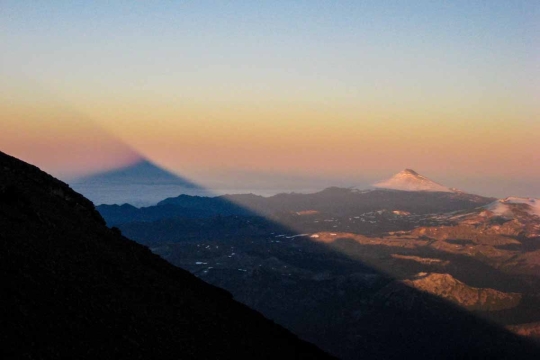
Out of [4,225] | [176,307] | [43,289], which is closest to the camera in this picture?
[43,289]

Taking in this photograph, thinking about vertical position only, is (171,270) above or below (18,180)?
below

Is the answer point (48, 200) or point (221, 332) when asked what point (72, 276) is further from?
point (48, 200)

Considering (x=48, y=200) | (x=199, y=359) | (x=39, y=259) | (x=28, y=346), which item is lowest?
(x=199, y=359)

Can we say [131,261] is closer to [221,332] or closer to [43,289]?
[221,332]

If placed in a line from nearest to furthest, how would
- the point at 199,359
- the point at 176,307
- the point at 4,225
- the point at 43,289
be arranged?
the point at 43,289 < the point at 199,359 < the point at 4,225 < the point at 176,307

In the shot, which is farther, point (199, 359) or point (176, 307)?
point (176, 307)

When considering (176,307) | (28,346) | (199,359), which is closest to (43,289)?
(28,346)

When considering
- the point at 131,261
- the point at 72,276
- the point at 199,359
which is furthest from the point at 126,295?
the point at 131,261
